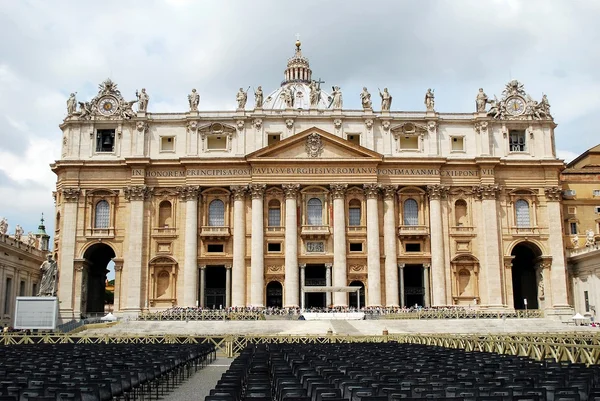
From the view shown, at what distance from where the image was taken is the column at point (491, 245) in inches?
2852

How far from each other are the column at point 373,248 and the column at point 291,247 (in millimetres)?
7751

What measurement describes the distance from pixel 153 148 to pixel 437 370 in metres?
62.7

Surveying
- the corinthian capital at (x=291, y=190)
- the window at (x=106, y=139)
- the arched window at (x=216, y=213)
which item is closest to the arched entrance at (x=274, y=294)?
the arched window at (x=216, y=213)

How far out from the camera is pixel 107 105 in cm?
7744

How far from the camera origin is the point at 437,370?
18.1 metres

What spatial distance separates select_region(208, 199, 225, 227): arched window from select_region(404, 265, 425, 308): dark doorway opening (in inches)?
844

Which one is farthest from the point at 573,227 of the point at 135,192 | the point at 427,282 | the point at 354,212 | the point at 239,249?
the point at 135,192

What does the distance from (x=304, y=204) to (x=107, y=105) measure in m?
Answer: 25.4

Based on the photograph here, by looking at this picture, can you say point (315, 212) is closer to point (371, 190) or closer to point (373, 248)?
point (371, 190)

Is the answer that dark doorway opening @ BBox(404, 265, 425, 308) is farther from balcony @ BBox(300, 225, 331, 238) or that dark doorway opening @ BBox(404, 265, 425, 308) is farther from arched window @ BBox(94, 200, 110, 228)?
arched window @ BBox(94, 200, 110, 228)

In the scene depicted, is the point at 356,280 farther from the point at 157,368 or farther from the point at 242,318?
the point at 157,368

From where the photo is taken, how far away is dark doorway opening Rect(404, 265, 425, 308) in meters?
76.2

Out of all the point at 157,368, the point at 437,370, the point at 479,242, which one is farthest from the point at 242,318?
the point at 437,370

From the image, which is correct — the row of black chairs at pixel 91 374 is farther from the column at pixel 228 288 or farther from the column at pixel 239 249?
the column at pixel 228 288
